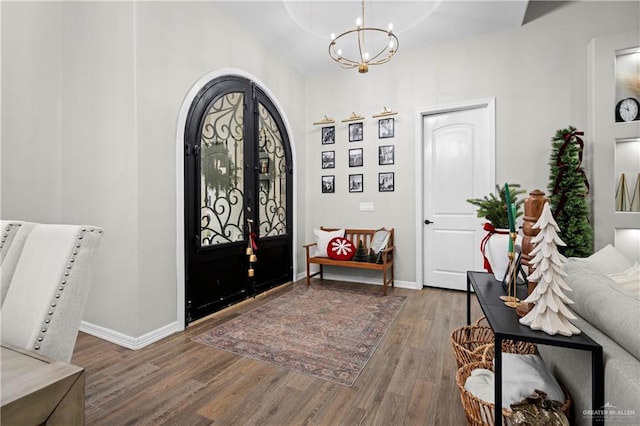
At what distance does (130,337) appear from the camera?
241 cm

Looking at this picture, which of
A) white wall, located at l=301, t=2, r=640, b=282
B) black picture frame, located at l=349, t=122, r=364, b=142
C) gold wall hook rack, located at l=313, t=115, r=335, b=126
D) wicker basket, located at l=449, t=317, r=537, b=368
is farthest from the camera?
gold wall hook rack, located at l=313, t=115, r=335, b=126

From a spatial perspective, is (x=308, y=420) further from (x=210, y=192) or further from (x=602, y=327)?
(x=210, y=192)

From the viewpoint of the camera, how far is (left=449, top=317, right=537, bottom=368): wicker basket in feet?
5.55

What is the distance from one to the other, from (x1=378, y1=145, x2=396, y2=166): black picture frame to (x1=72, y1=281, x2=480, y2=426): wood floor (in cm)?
241

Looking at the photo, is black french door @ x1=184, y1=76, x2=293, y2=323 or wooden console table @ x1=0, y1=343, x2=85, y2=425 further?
black french door @ x1=184, y1=76, x2=293, y2=323

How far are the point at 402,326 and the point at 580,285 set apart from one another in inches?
64.5

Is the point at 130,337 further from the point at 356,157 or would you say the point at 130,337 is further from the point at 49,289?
the point at 356,157

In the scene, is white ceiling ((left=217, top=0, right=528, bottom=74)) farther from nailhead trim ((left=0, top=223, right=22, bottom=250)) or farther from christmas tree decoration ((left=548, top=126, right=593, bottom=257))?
nailhead trim ((left=0, top=223, right=22, bottom=250))

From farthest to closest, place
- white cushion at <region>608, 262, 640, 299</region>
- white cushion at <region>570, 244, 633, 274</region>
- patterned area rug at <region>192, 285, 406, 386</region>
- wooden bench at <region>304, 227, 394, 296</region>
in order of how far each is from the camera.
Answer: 1. wooden bench at <region>304, 227, 394, 296</region>
2. patterned area rug at <region>192, 285, 406, 386</region>
3. white cushion at <region>570, 244, 633, 274</region>
4. white cushion at <region>608, 262, 640, 299</region>

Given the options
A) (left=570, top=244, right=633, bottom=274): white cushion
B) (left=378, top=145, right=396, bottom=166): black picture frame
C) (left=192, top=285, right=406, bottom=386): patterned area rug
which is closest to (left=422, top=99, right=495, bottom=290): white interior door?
(left=378, top=145, right=396, bottom=166): black picture frame

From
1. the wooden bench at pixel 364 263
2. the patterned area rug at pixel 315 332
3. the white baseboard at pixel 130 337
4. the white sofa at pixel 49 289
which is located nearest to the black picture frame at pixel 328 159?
the wooden bench at pixel 364 263

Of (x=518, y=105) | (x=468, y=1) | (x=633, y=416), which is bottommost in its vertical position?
(x=633, y=416)

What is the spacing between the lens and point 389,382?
1.89 m

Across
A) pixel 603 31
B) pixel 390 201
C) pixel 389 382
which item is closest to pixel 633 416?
pixel 389 382
